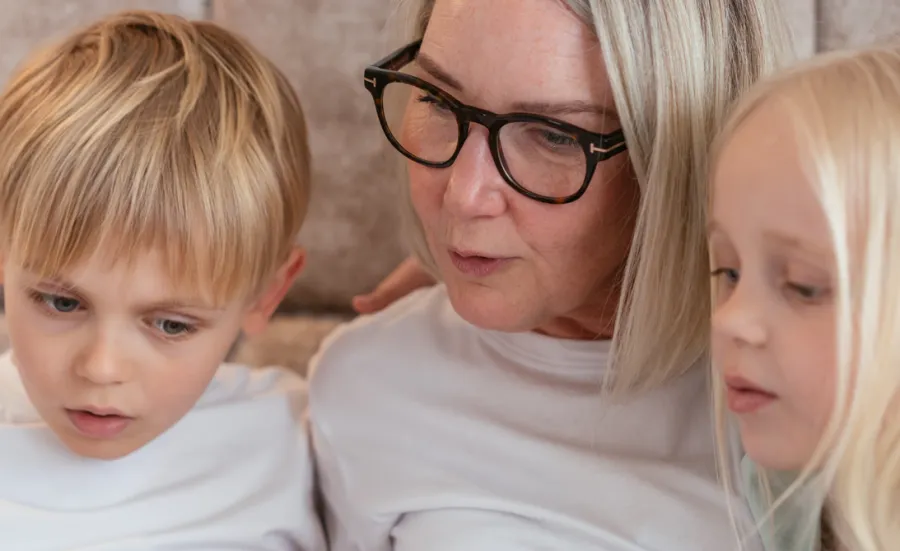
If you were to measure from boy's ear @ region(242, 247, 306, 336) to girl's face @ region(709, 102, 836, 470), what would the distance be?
21.1 inches

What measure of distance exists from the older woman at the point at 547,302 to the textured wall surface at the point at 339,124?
0.21m

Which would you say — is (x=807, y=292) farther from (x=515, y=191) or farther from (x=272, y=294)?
(x=272, y=294)

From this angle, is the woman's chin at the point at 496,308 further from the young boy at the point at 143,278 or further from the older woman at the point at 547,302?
the young boy at the point at 143,278

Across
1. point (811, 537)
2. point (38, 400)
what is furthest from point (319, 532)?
point (811, 537)

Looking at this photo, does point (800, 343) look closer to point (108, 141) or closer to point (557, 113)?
point (557, 113)

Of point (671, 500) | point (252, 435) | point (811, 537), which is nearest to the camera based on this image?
point (811, 537)

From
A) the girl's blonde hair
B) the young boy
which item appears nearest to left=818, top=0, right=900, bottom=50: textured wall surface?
the girl's blonde hair

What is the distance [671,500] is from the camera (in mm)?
1028

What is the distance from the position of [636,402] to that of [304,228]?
0.63 m

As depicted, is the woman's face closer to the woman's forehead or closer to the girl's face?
the woman's forehead

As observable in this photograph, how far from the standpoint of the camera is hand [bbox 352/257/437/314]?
4.44 feet

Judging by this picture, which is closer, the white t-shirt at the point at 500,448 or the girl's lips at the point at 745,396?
the girl's lips at the point at 745,396

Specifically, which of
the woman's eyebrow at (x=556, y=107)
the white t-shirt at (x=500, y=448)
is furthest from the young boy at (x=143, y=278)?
the woman's eyebrow at (x=556, y=107)

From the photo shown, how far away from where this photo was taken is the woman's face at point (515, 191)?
91 centimetres
